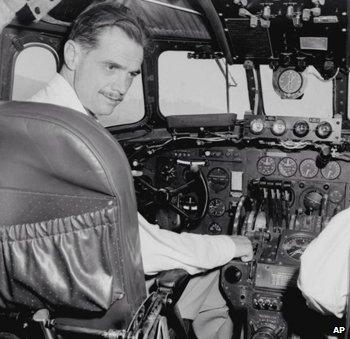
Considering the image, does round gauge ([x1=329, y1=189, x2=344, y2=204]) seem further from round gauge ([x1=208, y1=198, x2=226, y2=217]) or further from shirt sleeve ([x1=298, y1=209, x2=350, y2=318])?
shirt sleeve ([x1=298, y1=209, x2=350, y2=318])

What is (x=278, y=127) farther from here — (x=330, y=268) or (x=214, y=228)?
(x=330, y=268)

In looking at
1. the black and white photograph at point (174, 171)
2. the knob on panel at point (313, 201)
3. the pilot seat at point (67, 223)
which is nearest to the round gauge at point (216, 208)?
the black and white photograph at point (174, 171)

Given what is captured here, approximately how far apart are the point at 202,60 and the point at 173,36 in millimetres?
356

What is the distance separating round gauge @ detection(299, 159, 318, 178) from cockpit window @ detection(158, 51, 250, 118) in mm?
824

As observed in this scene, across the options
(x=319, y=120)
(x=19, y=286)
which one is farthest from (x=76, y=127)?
(x=319, y=120)

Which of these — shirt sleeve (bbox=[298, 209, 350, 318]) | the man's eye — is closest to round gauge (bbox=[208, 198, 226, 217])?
the man's eye

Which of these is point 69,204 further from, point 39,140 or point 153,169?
point 153,169

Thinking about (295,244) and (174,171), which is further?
(174,171)

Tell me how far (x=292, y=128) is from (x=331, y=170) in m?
0.49

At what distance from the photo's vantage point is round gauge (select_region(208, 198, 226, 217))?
3.67 meters

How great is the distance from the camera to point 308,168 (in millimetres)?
3369

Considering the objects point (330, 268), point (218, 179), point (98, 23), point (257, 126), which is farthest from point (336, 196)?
point (98, 23)

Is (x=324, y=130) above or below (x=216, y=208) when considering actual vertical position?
above

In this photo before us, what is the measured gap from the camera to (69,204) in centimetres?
111
